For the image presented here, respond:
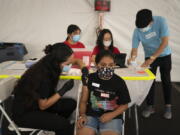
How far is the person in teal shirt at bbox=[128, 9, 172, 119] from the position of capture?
6.63ft

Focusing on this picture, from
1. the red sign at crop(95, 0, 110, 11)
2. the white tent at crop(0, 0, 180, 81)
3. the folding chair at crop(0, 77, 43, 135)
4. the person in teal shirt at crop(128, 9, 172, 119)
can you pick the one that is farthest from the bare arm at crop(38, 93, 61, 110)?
the red sign at crop(95, 0, 110, 11)

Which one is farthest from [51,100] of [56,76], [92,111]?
[92,111]

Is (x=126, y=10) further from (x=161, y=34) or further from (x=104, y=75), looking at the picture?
(x=104, y=75)

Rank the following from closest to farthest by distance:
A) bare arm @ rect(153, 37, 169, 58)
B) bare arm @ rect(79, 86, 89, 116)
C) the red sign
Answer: bare arm @ rect(79, 86, 89, 116), bare arm @ rect(153, 37, 169, 58), the red sign

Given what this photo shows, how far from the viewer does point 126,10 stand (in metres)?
3.57

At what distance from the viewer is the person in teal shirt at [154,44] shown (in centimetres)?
202

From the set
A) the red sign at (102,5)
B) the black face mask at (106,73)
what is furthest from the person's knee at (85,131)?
the red sign at (102,5)

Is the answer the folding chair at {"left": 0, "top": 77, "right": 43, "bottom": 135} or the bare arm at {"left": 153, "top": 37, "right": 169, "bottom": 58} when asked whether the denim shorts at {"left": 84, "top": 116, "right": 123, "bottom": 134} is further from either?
the bare arm at {"left": 153, "top": 37, "right": 169, "bottom": 58}

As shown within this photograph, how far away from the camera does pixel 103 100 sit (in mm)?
1534

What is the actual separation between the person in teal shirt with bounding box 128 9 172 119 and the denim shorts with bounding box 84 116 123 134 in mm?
951

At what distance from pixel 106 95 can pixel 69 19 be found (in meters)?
2.50

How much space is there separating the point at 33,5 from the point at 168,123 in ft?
10.2

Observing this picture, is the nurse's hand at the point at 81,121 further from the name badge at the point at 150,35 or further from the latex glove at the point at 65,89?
the name badge at the point at 150,35

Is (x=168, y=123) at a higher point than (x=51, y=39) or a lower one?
lower
